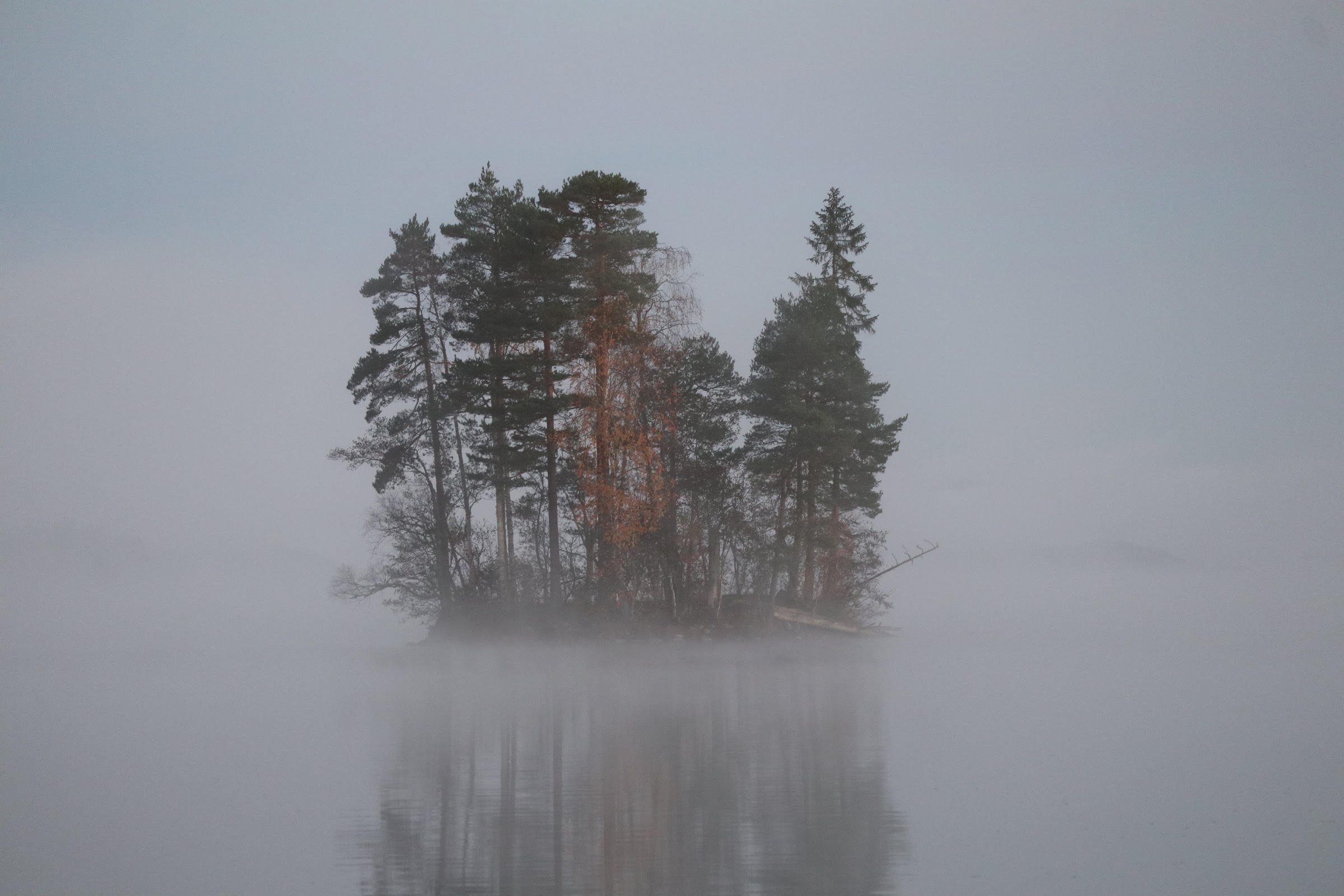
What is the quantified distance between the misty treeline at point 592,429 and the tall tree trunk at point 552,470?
77 millimetres

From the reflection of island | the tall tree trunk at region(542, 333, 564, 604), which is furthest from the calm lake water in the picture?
the tall tree trunk at region(542, 333, 564, 604)

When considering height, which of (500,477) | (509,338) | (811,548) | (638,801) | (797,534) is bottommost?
(638,801)

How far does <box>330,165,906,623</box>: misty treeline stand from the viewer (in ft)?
102

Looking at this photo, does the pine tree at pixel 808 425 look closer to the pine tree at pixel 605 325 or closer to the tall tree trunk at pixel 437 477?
the pine tree at pixel 605 325

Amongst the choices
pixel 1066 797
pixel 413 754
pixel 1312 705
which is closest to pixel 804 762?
pixel 1066 797

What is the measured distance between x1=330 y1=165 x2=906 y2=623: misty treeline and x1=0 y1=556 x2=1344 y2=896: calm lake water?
375 inches

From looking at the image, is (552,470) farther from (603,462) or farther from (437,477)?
(437,477)

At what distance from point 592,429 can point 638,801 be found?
2188 centimetres

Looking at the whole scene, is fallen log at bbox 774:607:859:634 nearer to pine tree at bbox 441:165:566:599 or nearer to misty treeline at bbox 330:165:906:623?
misty treeline at bbox 330:165:906:623

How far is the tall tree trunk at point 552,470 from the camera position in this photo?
30578mm

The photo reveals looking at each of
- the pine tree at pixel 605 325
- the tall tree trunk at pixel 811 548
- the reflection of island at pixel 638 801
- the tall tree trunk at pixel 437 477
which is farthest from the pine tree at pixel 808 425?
the reflection of island at pixel 638 801

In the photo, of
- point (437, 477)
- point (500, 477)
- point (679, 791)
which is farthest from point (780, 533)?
point (679, 791)

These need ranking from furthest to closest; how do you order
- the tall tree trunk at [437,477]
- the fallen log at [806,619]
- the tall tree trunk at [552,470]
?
the fallen log at [806,619] → the tall tree trunk at [437,477] → the tall tree trunk at [552,470]

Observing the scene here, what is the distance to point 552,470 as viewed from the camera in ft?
101
